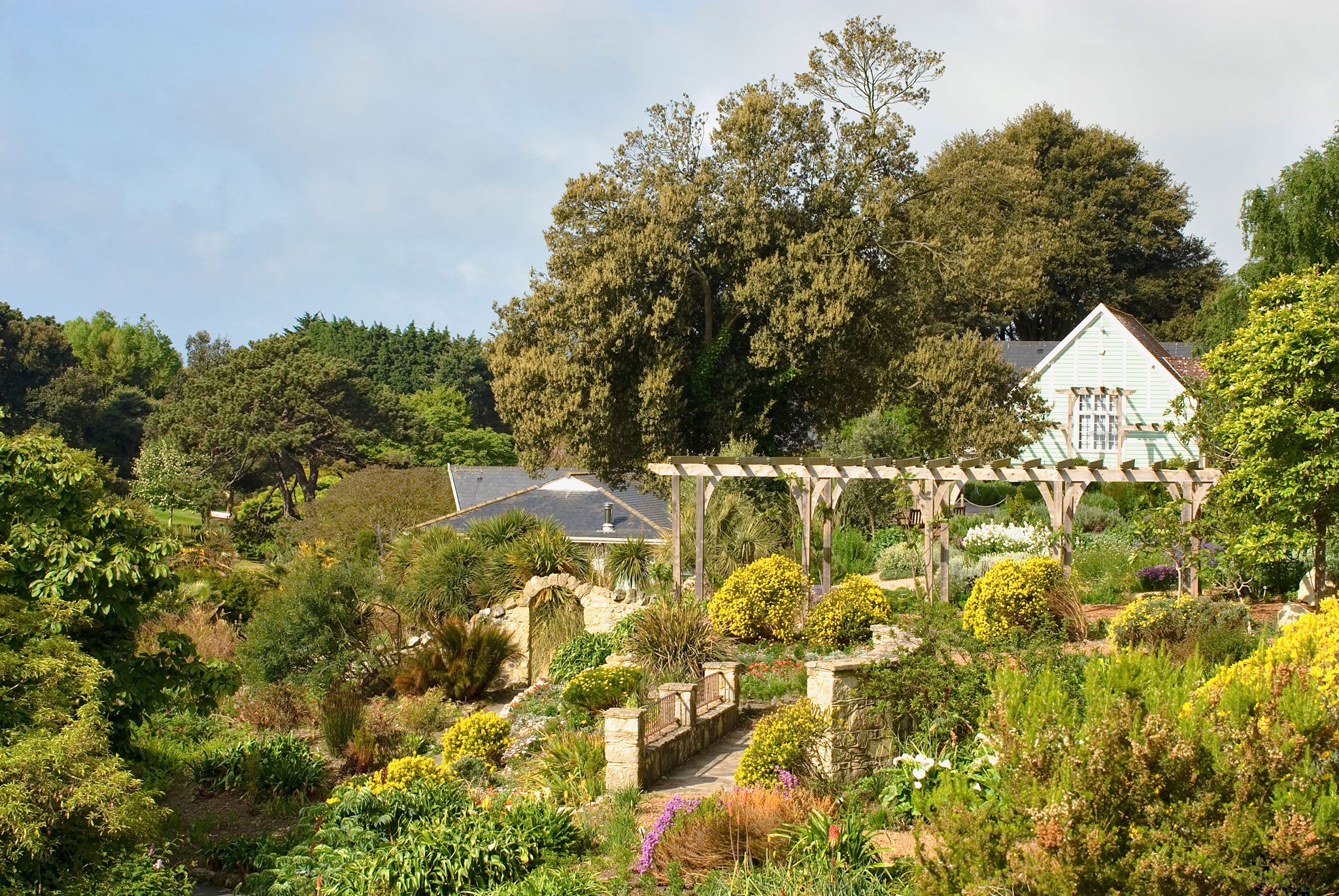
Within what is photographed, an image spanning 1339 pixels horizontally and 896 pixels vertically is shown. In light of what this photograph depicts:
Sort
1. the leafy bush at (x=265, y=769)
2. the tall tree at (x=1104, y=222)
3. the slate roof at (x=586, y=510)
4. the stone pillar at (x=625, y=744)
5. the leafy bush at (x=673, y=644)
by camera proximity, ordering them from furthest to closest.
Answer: the tall tree at (x=1104, y=222) < the slate roof at (x=586, y=510) < the leafy bush at (x=673, y=644) < the leafy bush at (x=265, y=769) < the stone pillar at (x=625, y=744)

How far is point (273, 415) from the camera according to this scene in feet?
129

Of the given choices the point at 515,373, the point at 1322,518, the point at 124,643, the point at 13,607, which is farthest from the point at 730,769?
the point at 515,373

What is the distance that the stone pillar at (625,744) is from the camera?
29.5 ft

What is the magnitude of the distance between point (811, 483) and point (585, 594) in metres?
3.66

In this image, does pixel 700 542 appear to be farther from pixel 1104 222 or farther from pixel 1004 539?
pixel 1104 222

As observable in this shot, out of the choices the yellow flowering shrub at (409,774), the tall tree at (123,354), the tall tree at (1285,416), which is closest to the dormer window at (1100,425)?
the tall tree at (1285,416)

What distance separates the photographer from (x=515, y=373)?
2328cm

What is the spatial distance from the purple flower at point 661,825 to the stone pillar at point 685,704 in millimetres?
2086

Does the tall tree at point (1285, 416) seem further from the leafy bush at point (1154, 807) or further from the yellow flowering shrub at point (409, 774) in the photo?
the yellow flowering shrub at point (409, 774)

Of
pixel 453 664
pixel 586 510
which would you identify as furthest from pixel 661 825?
pixel 586 510

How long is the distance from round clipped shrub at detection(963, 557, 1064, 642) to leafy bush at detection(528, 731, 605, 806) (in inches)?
241

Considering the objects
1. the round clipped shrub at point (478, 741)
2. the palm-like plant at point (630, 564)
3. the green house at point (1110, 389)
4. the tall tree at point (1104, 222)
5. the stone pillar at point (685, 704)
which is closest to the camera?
the stone pillar at point (685, 704)

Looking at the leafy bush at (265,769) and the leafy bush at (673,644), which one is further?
the leafy bush at (673,644)

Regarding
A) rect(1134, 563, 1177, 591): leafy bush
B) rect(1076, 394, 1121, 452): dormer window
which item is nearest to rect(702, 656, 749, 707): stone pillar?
rect(1134, 563, 1177, 591): leafy bush
